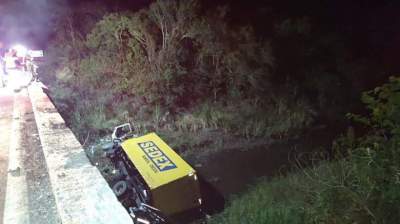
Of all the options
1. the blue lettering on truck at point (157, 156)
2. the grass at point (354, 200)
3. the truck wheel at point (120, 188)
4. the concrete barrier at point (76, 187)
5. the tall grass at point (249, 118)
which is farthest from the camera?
the tall grass at point (249, 118)

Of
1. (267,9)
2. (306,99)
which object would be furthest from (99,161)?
(267,9)

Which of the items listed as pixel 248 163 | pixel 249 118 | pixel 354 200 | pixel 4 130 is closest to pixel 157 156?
pixel 4 130

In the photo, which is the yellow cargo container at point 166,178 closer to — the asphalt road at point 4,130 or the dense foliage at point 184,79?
the asphalt road at point 4,130

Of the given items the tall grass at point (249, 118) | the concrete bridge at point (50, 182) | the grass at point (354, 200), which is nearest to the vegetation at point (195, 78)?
the tall grass at point (249, 118)

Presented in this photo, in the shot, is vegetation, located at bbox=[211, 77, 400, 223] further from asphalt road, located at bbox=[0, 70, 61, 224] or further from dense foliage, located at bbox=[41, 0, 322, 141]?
dense foliage, located at bbox=[41, 0, 322, 141]

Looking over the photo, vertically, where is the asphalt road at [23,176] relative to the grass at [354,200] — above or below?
above

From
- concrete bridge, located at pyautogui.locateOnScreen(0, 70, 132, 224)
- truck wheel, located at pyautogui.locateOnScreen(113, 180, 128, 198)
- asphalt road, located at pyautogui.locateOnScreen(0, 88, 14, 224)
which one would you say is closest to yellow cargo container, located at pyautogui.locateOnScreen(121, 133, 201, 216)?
truck wheel, located at pyautogui.locateOnScreen(113, 180, 128, 198)

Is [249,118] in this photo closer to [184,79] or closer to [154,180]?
[184,79]

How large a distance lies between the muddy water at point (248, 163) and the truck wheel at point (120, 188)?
1.56 m

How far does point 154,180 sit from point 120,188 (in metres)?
0.48

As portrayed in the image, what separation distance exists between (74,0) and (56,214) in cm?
1407

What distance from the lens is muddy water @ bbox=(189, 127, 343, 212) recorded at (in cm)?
665

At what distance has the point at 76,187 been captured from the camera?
273 centimetres

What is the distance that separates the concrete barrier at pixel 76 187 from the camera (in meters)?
2.33
